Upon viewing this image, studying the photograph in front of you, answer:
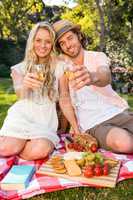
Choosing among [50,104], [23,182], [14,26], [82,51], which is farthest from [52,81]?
[14,26]

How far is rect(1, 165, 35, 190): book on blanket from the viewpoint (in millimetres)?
3773

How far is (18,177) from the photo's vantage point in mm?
3895

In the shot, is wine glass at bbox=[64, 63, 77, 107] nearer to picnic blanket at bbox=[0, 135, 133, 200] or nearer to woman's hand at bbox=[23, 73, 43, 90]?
woman's hand at bbox=[23, 73, 43, 90]

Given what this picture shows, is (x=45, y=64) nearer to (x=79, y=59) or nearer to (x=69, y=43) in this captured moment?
(x=69, y=43)

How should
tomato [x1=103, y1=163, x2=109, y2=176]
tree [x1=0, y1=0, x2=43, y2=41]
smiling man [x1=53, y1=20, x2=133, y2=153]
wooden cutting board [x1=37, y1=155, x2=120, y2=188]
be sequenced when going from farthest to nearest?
tree [x1=0, y1=0, x2=43, y2=41], smiling man [x1=53, y1=20, x2=133, y2=153], tomato [x1=103, y1=163, x2=109, y2=176], wooden cutting board [x1=37, y1=155, x2=120, y2=188]

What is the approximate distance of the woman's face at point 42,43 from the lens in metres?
4.71

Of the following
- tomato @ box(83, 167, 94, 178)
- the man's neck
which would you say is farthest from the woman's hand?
tomato @ box(83, 167, 94, 178)

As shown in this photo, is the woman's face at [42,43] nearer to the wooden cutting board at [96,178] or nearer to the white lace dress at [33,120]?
the white lace dress at [33,120]

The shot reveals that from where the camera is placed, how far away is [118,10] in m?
19.9

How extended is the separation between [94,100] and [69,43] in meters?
0.70

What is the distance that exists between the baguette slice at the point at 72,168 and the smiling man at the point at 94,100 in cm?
70

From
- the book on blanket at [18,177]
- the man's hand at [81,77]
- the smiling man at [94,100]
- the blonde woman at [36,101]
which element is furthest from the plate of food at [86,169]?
the man's hand at [81,77]

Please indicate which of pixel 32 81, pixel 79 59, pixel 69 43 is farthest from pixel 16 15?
pixel 32 81

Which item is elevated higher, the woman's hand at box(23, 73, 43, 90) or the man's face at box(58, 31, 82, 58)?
the man's face at box(58, 31, 82, 58)
